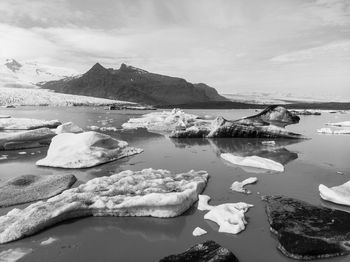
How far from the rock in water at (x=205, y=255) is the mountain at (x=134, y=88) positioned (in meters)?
118

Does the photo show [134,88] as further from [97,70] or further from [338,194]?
[338,194]

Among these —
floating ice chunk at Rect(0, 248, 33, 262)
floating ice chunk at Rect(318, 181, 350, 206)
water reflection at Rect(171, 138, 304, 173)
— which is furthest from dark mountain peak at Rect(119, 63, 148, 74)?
floating ice chunk at Rect(0, 248, 33, 262)

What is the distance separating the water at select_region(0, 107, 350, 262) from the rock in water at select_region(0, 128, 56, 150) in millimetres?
857

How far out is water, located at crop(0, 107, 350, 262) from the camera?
4348 mm

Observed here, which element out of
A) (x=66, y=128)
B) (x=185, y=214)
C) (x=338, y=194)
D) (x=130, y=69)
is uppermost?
(x=130, y=69)

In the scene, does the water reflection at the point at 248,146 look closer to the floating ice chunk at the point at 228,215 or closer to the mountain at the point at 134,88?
the floating ice chunk at the point at 228,215

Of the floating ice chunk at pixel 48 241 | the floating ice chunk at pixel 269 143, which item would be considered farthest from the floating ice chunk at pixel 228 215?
the floating ice chunk at pixel 269 143

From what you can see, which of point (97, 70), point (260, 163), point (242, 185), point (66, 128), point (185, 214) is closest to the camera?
point (185, 214)

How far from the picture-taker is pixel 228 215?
17.4 ft

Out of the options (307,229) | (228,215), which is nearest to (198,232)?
(228,215)

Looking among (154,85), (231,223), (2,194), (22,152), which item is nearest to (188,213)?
(231,223)

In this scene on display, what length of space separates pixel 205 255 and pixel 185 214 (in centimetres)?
159

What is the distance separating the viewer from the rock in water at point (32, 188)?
249 inches

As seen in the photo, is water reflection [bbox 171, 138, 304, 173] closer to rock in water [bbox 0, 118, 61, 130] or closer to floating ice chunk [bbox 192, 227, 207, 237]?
floating ice chunk [bbox 192, 227, 207, 237]
